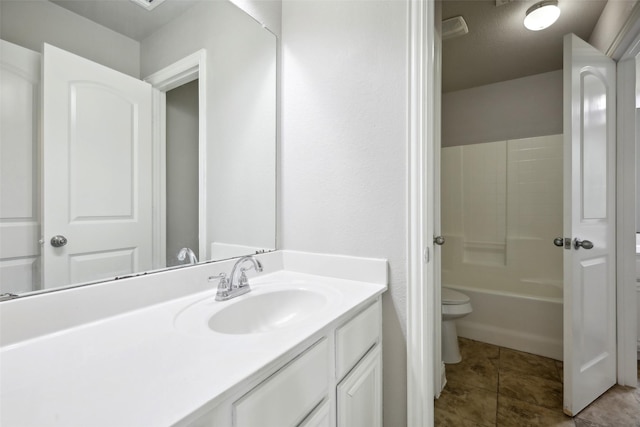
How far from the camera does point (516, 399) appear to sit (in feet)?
5.29

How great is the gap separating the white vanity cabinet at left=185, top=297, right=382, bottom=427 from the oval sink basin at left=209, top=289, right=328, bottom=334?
0.16 meters

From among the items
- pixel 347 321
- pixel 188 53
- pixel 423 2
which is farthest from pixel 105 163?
pixel 423 2

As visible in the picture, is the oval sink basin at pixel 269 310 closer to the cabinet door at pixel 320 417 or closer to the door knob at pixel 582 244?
the cabinet door at pixel 320 417

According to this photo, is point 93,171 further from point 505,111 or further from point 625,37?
point 505,111

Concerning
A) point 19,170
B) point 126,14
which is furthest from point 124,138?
point 126,14

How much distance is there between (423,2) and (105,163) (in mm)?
1234

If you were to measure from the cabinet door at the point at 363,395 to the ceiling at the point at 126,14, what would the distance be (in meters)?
1.23

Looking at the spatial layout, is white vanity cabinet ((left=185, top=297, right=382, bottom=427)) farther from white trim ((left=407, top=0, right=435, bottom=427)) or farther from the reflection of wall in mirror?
the reflection of wall in mirror

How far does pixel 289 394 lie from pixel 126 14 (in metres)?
1.15

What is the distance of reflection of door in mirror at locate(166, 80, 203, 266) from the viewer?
3.20 ft

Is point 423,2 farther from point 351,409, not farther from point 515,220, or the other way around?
point 515,220

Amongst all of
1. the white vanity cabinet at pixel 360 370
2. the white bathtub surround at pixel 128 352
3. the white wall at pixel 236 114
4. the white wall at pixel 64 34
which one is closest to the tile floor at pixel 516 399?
the white vanity cabinet at pixel 360 370

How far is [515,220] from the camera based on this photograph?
→ 2.53m

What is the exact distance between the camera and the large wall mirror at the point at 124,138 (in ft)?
2.20
